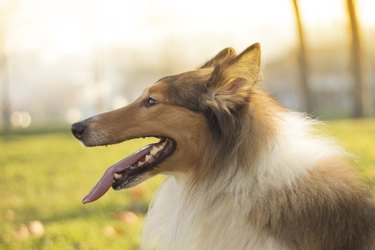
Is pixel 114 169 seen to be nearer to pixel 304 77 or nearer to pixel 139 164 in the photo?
pixel 139 164

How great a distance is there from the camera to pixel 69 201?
955 cm

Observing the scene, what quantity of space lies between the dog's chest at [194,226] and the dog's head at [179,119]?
317 mm

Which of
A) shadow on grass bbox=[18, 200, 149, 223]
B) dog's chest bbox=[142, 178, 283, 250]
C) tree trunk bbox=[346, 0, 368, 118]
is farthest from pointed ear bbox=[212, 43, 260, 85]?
tree trunk bbox=[346, 0, 368, 118]

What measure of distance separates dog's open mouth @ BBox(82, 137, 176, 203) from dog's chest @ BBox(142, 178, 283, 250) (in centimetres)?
31

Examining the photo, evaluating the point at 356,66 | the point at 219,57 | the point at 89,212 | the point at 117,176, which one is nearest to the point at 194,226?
the point at 117,176

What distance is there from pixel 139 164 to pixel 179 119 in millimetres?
451

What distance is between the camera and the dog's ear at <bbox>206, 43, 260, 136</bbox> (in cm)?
424

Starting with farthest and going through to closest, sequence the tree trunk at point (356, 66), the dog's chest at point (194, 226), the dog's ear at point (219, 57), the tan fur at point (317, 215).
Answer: the tree trunk at point (356, 66) → the dog's ear at point (219, 57) → the dog's chest at point (194, 226) → the tan fur at point (317, 215)

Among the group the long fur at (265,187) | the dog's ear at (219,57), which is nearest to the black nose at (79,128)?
the long fur at (265,187)

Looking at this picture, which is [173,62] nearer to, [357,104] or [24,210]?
[357,104]

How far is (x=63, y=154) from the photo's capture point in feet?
56.3

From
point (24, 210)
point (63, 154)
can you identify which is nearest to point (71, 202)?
point (24, 210)

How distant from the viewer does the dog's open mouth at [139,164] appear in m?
4.43

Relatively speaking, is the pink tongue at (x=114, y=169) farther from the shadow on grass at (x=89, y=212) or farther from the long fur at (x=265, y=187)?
the shadow on grass at (x=89, y=212)
